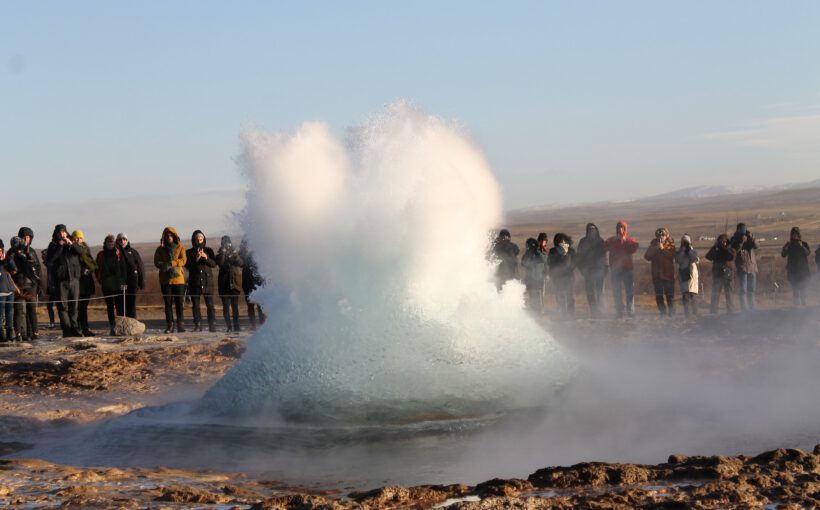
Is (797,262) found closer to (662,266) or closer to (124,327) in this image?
(662,266)

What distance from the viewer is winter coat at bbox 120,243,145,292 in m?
14.5

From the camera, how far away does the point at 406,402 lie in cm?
840

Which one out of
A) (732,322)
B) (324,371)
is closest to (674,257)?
(732,322)

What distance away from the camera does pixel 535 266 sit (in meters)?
14.8

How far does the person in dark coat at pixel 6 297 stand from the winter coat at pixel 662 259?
8.29m

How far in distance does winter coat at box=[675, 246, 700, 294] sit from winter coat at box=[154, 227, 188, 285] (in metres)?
6.64

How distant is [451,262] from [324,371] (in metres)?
1.38

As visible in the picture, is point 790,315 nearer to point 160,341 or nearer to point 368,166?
point 368,166

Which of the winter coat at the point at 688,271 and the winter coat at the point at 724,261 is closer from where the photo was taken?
the winter coat at the point at 688,271

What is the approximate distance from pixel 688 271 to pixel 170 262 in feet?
22.6

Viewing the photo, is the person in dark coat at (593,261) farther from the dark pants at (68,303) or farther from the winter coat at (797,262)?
the dark pants at (68,303)

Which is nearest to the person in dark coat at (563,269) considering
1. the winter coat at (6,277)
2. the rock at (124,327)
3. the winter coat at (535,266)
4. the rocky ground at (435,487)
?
the winter coat at (535,266)

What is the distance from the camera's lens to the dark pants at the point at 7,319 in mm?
14141

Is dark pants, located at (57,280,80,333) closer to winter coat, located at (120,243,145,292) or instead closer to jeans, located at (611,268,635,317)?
winter coat, located at (120,243,145,292)
